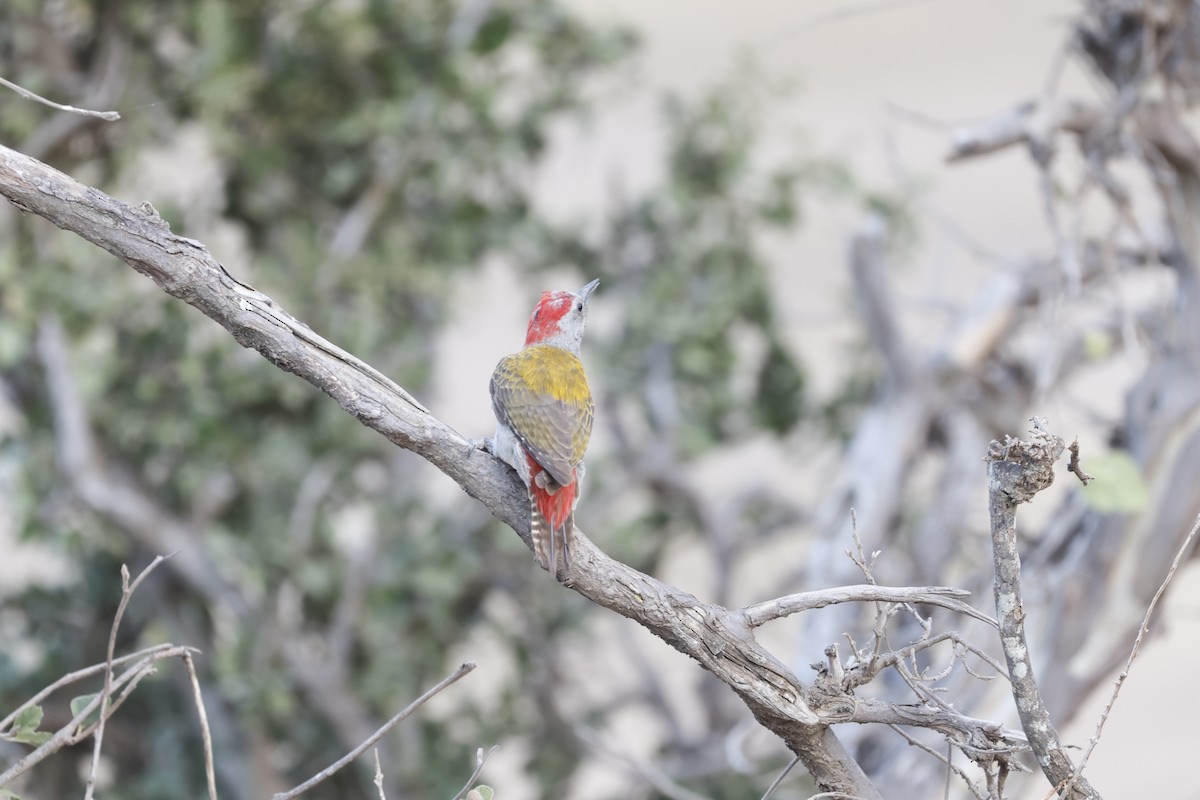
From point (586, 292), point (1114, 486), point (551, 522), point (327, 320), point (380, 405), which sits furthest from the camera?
point (327, 320)

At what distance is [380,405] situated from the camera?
2098mm

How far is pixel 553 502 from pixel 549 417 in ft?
1.52

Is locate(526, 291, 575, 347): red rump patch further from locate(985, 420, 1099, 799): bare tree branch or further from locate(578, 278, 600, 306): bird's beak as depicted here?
locate(985, 420, 1099, 799): bare tree branch

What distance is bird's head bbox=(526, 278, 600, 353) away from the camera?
3543 millimetres

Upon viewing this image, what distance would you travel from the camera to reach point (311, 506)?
217 inches

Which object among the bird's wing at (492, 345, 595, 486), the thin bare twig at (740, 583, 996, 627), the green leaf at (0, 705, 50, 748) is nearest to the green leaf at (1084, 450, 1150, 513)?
the bird's wing at (492, 345, 595, 486)

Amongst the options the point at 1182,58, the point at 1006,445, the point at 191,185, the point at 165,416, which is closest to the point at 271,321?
the point at 1006,445

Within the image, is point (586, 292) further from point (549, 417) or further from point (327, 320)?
point (327, 320)

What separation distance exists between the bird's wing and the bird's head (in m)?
0.12

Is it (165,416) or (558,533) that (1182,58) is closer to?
(558,533)

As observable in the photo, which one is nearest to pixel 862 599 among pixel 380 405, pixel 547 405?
pixel 380 405

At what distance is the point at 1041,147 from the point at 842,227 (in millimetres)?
1651

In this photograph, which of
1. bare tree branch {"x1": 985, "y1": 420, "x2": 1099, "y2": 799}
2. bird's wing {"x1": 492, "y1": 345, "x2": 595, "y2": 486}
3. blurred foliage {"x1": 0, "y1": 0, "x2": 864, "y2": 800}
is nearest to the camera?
bare tree branch {"x1": 985, "y1": 420, "x2": 1099, "y2": 799}

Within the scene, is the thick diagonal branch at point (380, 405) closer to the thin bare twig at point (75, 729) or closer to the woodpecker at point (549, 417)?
the woodpecker at point (549, 417)
